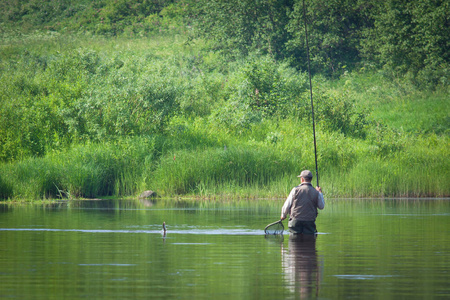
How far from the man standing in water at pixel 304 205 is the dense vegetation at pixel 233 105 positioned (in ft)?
37.3

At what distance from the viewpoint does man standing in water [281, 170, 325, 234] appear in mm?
14422

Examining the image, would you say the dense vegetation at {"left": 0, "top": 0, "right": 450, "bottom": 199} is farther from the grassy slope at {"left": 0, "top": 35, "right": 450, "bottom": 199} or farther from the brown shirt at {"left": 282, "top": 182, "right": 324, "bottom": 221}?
the brown shirt at {"left": 282, "top": 182, "right": 324, "bottom": 221}

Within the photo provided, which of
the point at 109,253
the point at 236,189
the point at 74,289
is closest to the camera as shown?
the point at 74,289

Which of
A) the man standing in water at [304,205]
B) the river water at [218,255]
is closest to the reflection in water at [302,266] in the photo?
the river water at [218,255]

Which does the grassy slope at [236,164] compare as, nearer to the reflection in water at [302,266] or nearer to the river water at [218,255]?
the river water at [218,255]

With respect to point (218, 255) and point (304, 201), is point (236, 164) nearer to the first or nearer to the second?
point (304, 201)

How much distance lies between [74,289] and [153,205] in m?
15.0

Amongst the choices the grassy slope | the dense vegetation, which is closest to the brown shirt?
the grassy slope

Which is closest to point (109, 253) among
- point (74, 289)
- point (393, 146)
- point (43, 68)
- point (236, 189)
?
point (74, 289)

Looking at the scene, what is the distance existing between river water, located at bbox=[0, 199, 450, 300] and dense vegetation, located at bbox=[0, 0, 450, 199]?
4912 mm

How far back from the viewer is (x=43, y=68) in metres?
45.9

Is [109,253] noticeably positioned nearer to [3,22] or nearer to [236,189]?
[236,189]

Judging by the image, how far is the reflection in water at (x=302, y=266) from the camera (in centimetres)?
925

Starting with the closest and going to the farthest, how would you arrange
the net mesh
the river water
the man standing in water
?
1. the river water
2. the man standing in water
3. the net mesh
